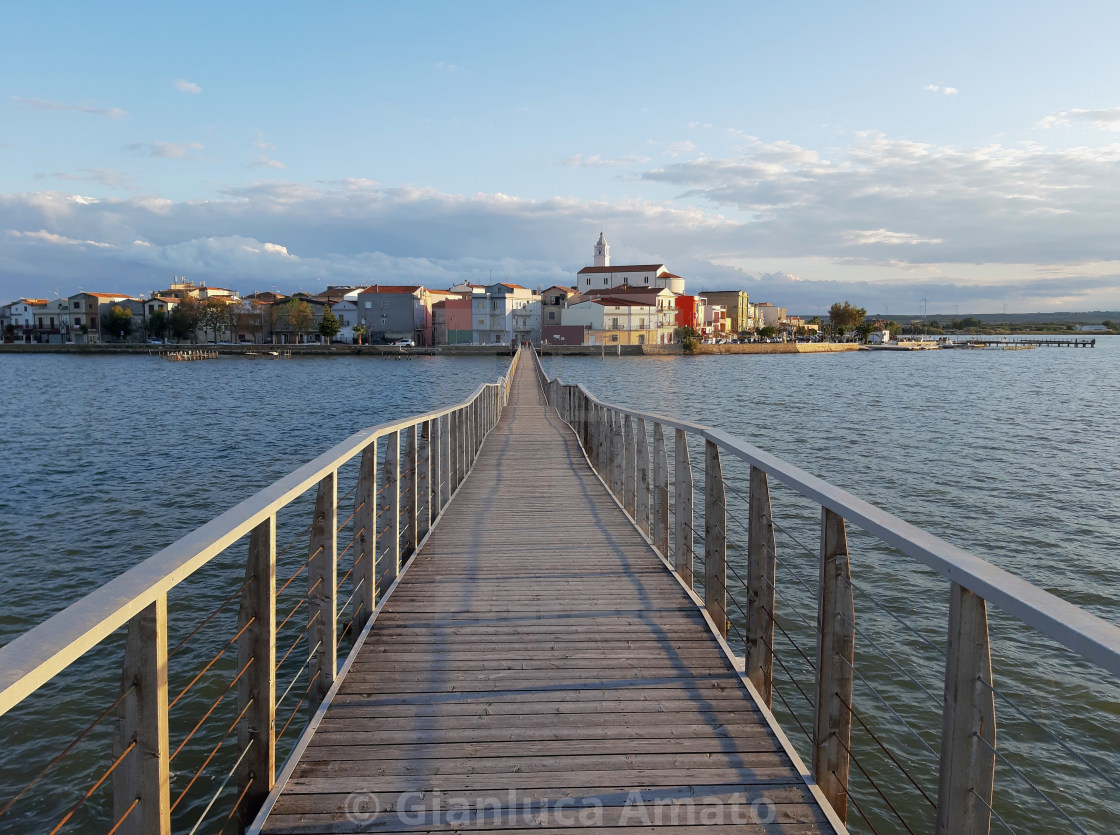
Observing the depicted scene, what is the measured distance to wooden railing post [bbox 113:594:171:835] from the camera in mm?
1685

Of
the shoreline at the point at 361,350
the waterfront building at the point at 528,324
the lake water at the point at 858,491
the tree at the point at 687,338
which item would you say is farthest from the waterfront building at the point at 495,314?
the lake water at the point at 858,491

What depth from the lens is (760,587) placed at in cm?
328

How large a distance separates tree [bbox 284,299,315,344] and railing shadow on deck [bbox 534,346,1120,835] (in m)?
86.3

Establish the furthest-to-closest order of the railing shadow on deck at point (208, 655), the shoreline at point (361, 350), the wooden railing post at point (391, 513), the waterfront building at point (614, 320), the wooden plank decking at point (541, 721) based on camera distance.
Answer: the waterfront building at point (614, 320), the shoreline at point (361, 350), the wooden railing post at point (391, 513), the wooden plank decking at point (541, 721), the railing shadow on deck at point (208, 655)

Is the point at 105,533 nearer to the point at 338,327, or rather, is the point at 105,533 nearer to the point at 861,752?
the point at 861,752

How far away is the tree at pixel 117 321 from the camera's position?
92.3m

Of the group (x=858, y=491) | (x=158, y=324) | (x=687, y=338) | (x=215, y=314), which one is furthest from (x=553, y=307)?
(x=858, y=491)

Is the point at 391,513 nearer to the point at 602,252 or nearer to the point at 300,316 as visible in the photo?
the point at 300,316

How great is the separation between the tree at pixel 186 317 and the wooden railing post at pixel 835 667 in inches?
3907

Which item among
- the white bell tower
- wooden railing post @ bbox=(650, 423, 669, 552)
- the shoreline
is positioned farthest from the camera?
the white bell tower

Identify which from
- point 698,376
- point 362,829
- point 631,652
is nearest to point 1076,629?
point 362,829

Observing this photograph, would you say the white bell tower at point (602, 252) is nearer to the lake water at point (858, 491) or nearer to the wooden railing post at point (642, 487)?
the lake water at point (858, 491)

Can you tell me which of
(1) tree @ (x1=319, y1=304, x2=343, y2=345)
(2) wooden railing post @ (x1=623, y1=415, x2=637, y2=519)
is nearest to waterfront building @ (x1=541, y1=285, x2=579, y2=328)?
(1) tree @ (x1=319, y1=304, x2=343, y2=345)

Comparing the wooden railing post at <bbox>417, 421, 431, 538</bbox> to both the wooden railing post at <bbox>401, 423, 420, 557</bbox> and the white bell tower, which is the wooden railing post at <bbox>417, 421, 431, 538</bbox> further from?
the white bell tower
